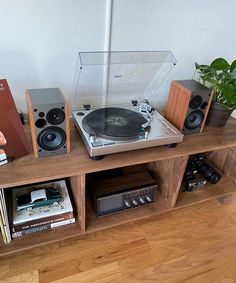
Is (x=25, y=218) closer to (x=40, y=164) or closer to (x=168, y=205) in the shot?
(x=40, y=164)

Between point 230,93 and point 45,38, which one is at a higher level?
point 45,38

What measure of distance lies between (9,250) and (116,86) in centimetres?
90

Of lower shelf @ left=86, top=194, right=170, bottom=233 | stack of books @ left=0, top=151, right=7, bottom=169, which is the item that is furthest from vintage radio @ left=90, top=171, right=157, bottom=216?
stack of books @ left=0, top=151, right=7, bottom=169

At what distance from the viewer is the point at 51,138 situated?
1003 mm

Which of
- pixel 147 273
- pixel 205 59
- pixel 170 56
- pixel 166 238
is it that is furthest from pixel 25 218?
pixel 205 59

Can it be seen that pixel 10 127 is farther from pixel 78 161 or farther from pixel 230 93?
pixel 230 93

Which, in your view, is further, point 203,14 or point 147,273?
point 203,14

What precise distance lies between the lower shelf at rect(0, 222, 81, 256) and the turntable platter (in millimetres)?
481

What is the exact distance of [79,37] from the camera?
1.16 metres

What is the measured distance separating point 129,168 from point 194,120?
0.44m

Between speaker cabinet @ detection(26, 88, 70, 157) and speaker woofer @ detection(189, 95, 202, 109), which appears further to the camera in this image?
speaker woofer @ detection(189, 95, 202, 109)

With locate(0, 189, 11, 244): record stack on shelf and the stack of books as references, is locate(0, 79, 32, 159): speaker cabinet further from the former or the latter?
locate(0, 189, 11, 244): record stack on shelf

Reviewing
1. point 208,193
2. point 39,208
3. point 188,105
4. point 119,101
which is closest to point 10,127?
point 39,208

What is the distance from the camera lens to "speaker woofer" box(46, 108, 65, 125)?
0.94 metres
